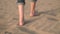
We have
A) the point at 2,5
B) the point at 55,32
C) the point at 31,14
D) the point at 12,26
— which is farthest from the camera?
the point at 2,5

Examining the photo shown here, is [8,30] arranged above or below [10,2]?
below

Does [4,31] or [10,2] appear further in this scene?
[10,2]

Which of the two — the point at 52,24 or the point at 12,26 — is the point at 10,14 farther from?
the point at 52,24

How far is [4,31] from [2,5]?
911mm

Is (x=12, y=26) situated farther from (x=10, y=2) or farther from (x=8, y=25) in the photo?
(x=10, y=2)

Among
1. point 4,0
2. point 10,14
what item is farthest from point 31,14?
point 4,0

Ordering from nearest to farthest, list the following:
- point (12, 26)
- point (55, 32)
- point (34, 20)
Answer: point (55, 32) < point (12, 26) < point (34, 20)

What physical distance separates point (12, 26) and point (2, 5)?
822mm

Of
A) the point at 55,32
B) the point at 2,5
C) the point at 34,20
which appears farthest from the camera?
the point at 2,5

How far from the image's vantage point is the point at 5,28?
5.67ft

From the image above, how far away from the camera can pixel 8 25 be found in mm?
1797

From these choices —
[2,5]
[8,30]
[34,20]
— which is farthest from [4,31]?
[2,5]

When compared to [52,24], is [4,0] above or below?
above

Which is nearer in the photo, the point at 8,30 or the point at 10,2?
the point at 8,30
